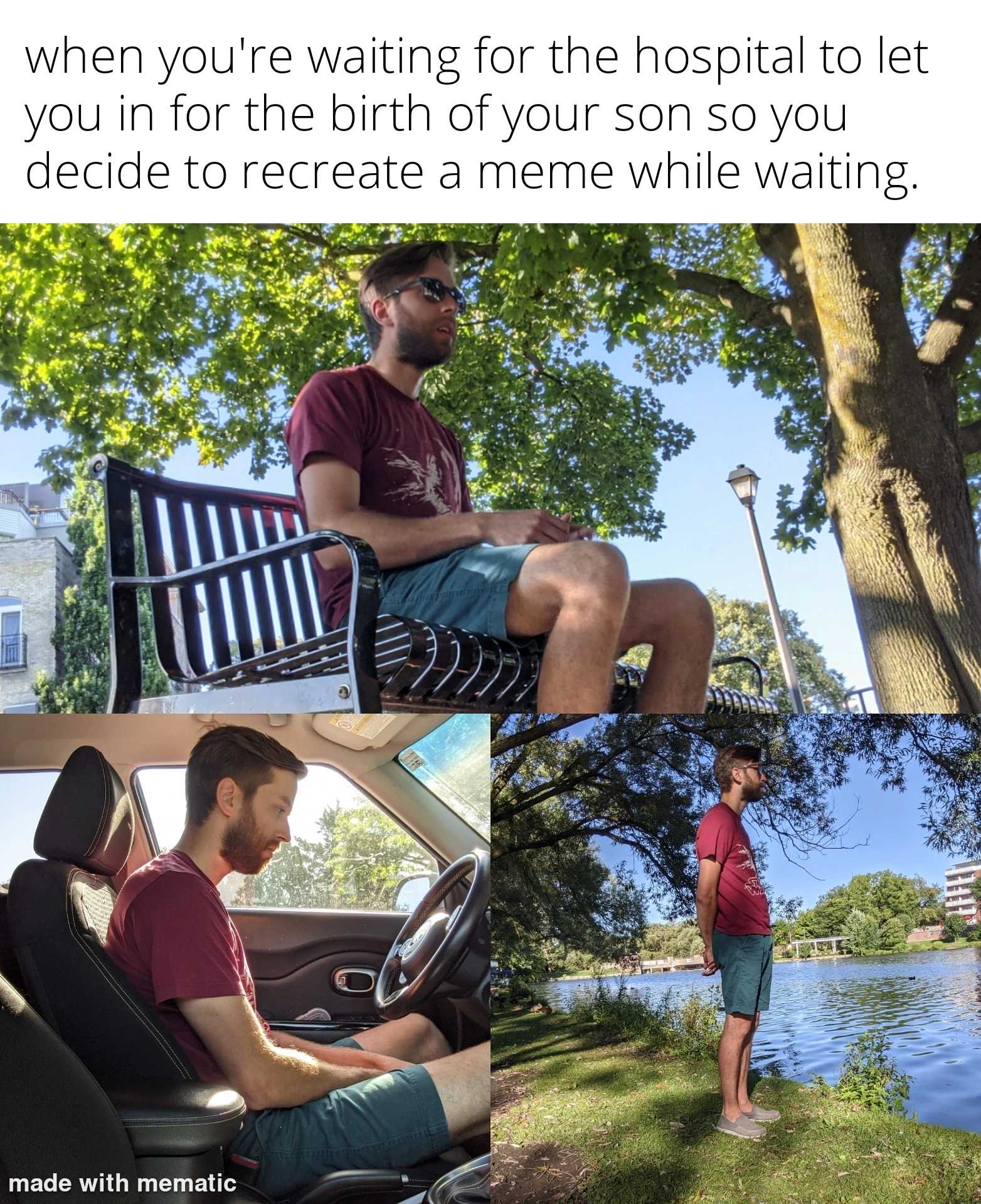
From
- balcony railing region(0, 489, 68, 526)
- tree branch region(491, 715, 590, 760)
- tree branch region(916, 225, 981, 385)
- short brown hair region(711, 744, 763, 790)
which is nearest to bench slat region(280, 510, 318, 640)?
tree branch region(491, 715, 590, 760)

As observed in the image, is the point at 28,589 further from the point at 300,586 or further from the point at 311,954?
the point at 311,954

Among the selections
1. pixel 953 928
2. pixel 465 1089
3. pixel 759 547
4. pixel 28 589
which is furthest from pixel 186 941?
pixel 28 589

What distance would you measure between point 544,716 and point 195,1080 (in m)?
0.95

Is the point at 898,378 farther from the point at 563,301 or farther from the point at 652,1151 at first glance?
the point at 652,1151

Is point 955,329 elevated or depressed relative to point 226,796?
elevated

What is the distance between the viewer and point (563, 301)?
29.3 ft

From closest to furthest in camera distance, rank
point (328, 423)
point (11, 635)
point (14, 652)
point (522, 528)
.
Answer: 1. point (522, 528)
2. point (328, 423)
3. point (11, 635)
4. point (14, 652)

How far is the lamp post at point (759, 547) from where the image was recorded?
483 inches

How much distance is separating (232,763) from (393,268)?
191cm

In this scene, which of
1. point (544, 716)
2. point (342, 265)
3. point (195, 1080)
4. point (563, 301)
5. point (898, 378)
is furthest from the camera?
point (342, 265)

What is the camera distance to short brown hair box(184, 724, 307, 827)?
6.82 feet

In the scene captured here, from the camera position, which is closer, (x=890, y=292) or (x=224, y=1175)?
(x=224, y=1175)

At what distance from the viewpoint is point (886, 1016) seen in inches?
87.0
